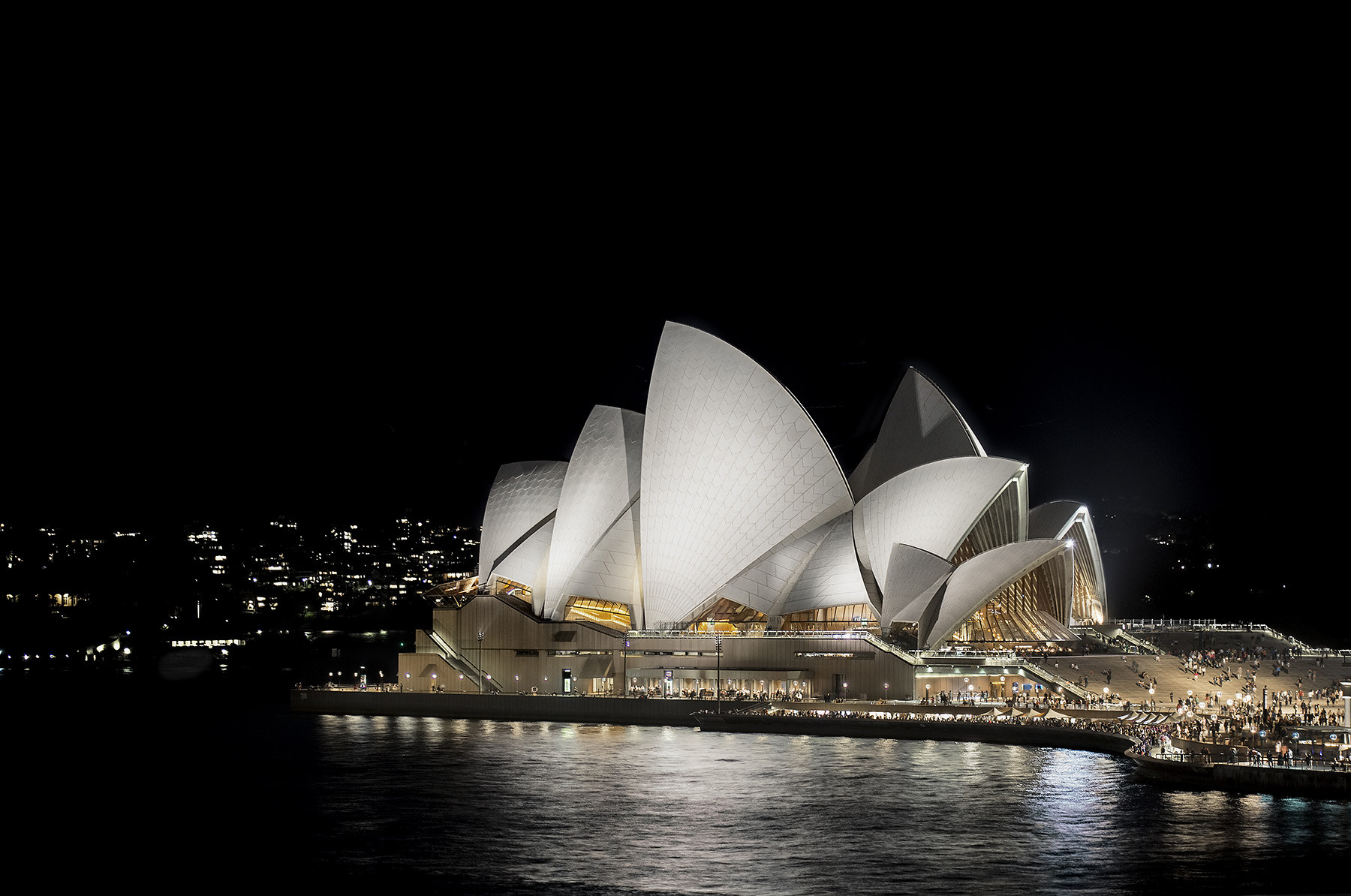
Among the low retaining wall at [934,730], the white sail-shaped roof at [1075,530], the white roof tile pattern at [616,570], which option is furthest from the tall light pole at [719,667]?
Answer: the white sail-shaped roof at [1075,530]

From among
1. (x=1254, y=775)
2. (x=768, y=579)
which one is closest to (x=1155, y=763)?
(x=1254, y=775)

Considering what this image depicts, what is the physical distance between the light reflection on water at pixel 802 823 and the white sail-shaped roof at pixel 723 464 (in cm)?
1181

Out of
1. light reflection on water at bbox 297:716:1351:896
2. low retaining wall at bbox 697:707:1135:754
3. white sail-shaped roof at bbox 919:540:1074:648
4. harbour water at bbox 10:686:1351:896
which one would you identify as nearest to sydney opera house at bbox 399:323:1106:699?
white sail-shaped roof at bbox 919:540:1074:648

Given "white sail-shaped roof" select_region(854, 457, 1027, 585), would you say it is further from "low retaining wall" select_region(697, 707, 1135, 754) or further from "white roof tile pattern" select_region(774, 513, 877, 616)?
"low retaining wall" select_region(697, 707, 1135, 754)

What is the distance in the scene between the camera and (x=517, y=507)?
5416 centimetres

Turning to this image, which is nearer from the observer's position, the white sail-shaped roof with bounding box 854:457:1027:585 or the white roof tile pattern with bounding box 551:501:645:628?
the white sail-shaped roof with bounding box 854:457:1027:585

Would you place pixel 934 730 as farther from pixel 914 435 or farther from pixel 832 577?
pixel 914 435

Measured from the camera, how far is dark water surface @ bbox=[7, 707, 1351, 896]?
20.5m

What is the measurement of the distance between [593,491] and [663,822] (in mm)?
26468

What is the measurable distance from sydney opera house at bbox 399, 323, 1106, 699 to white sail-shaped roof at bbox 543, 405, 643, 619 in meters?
0.07

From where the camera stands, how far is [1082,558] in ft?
174

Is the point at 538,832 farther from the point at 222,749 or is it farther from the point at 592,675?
the point at 592,675

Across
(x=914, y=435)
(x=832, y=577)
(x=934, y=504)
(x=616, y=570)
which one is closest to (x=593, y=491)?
(x=616, y=570)

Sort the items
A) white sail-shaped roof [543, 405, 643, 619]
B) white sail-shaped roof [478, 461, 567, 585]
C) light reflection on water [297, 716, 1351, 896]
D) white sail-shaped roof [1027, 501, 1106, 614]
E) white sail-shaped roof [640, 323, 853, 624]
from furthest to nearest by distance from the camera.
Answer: white sail-shaped roof [478, 461, 567, 585] → white sail-shaped roof [1027, 501, 1106, 614] → white sail-shaped roof [543, 405, 643, 619] → white sail-shaped roof [640, 323, 853, 624] → light reflection on water [297, 716, 1351, 896]
